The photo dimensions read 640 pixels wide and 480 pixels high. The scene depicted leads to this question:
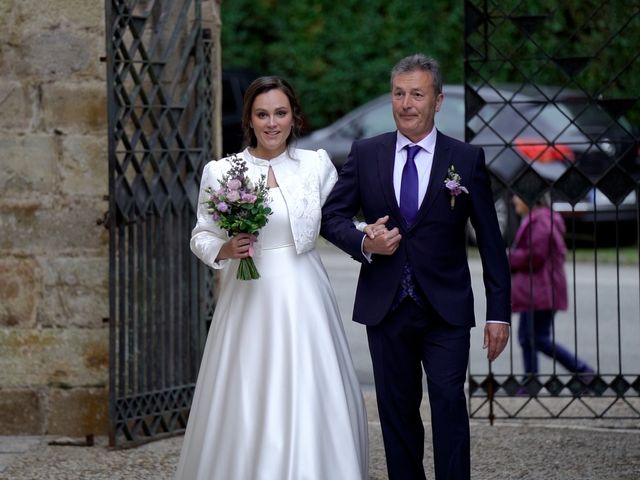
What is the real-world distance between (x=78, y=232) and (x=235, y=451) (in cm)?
247

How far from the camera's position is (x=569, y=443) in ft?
24.6

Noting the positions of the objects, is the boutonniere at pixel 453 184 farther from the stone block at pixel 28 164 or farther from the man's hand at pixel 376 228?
the stone block at pixel 28 164

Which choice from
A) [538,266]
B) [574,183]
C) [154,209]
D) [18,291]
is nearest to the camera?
[154,209]

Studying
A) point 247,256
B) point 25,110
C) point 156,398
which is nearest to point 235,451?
point 247,256

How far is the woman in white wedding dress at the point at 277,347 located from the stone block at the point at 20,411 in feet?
7.00

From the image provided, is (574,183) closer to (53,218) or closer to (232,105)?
(53,218)

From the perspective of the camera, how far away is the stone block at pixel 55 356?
7719 millimetres

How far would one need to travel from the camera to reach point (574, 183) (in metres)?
8.03

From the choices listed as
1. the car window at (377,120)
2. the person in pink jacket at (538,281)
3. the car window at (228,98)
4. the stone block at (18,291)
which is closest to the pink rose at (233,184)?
the stone block at (18,291)

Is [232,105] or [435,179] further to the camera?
[232,105]

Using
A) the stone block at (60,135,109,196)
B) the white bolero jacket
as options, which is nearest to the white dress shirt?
the white bolero jacket

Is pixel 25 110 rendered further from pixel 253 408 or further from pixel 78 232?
pixel 253 408

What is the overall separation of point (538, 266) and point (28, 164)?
358 centimetres

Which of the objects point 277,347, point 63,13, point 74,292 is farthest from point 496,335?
point 63,13
